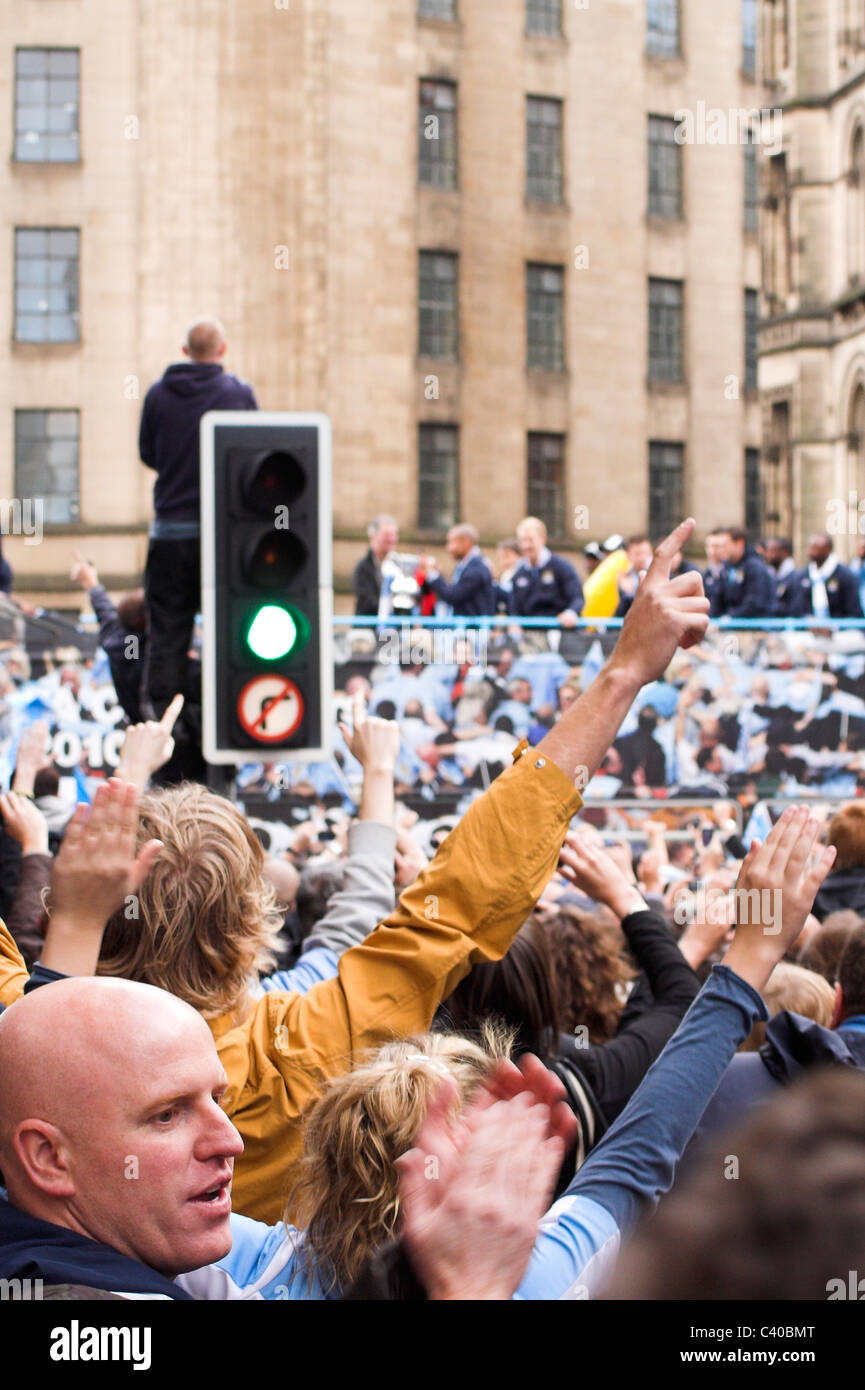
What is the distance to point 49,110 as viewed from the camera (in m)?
33.5

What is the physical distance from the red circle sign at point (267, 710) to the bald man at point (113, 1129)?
3145mm

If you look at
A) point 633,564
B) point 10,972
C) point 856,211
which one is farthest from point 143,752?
point 856,211

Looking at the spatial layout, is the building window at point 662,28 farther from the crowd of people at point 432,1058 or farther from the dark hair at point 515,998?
the dark hair at point 515,998

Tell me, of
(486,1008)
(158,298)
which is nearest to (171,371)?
(486,1008)

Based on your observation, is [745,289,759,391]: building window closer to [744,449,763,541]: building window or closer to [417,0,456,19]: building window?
[744,449,763,541]: building window

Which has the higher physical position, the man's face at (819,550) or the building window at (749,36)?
the building window at (749,36)

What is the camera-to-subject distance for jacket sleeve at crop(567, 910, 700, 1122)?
3.29m

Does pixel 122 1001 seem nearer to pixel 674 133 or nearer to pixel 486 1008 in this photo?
pixel 486 1008

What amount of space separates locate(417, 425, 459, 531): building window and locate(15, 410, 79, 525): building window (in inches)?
270

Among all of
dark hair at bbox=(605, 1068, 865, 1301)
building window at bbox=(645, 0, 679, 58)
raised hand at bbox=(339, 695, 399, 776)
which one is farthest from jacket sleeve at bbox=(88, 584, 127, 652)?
building window at bbox=(645, 0, 679, 58)

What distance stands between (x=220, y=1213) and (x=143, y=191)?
108 feet

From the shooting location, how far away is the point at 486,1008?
341 cm

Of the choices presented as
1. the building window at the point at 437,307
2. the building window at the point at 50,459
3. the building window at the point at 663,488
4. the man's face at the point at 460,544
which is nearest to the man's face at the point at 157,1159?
the man's face at the point at 460,544

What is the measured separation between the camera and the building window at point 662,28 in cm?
3938
